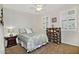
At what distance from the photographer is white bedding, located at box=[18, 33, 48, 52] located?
2004 mm

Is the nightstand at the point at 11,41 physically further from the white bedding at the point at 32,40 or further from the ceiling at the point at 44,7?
the ceiling at the point at 44,7

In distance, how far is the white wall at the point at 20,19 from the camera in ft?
6.53

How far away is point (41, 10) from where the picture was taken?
204 cm

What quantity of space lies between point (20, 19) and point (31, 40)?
15.8 inches

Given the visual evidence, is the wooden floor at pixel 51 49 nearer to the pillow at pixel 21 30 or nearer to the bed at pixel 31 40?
the bed at pixel 31 40

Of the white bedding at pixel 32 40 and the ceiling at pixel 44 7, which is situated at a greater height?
the ceiling at pixel 44 7

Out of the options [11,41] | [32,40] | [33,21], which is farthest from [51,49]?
[11,41]

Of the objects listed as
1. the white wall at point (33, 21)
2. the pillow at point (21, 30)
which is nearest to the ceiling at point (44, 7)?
the white wall at point (33, 21)

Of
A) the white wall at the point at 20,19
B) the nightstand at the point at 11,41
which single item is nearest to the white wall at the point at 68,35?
the white wall at the point at 20,19

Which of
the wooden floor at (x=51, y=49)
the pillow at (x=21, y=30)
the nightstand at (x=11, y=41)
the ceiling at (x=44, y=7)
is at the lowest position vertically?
the wooden floor at (x=51, y=49)

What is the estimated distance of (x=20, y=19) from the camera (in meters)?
2.00

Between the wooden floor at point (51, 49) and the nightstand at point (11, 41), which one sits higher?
the nightstand at point (11, 41)
